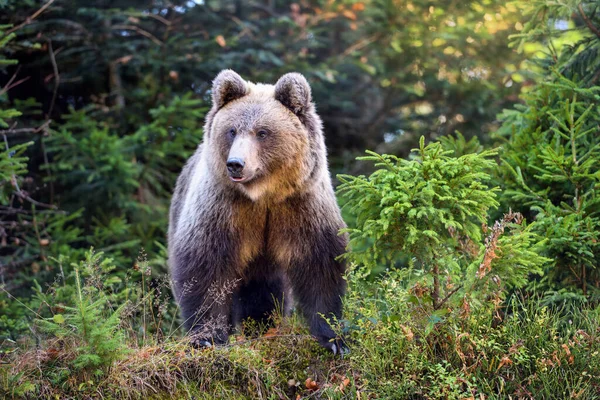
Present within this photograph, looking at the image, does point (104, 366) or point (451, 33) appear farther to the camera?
point (451, 33)

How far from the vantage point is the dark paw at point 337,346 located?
17.4ft

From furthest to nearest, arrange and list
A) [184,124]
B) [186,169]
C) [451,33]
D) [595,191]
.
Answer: [451,33]
[184,124]
[186,169]
[595,191]

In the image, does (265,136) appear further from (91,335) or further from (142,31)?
(142,31)

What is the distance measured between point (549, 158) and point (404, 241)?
1543 millimetres

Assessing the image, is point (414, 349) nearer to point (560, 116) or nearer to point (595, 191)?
point (595, 191)

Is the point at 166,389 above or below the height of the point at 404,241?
below

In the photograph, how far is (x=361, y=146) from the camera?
12617 millimetres

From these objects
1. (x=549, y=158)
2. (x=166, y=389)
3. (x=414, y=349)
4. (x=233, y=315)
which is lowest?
(x=233, y=315)

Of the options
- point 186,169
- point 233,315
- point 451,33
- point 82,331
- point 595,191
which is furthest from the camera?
point 451,33

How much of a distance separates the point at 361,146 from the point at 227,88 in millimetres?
7107

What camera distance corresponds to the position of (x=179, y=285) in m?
5.61

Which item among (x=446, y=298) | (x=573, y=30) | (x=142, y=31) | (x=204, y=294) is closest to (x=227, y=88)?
(x=204, y=294)

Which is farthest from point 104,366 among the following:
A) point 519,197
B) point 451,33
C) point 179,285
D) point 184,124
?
point 451,33

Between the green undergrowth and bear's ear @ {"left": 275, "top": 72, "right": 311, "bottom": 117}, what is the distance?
5.03 feet
